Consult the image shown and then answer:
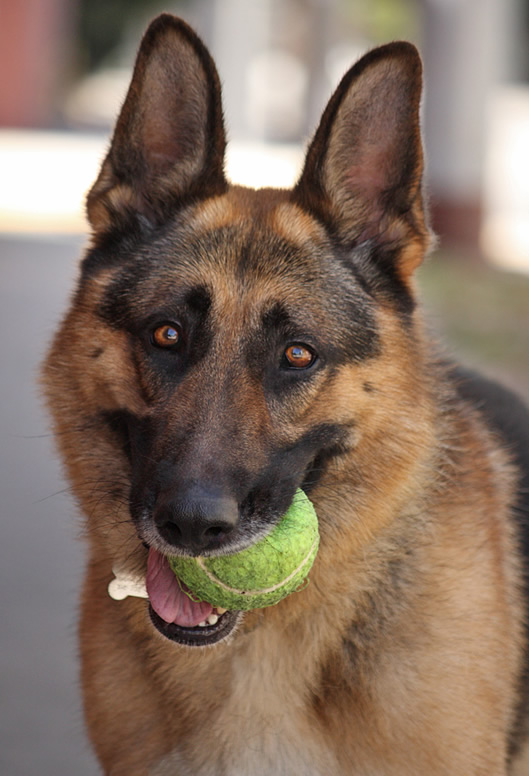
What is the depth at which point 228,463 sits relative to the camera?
3025mm

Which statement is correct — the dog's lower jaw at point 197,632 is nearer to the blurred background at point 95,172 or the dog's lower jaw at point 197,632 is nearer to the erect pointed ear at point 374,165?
the blurred background at point 95,172

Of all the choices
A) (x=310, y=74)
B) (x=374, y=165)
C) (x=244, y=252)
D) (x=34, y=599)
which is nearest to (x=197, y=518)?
(x=244, y=252)

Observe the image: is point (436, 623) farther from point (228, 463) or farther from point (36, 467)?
point (36, 467)

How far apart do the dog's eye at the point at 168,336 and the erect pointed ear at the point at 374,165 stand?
64 centimetres

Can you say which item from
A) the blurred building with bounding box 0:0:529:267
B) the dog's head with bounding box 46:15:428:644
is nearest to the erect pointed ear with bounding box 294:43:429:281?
the dog's head with bounding box 46:15:428:644

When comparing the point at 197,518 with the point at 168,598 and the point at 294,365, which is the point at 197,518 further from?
the point at 294,365

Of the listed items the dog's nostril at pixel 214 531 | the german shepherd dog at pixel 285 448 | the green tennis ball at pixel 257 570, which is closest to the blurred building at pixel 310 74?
the german shepherd dog at pixel 285 448

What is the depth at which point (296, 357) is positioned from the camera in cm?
331

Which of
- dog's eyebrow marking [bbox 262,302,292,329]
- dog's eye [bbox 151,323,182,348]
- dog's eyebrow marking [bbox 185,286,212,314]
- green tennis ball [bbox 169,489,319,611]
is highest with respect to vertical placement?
dog's eyebrow marking [bbox 185,286,212,314]

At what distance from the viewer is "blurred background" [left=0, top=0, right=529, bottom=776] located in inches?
191

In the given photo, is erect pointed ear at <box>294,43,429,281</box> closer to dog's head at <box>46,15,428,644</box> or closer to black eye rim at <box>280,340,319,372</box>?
dog's head at <box>46,15,428,644</box>

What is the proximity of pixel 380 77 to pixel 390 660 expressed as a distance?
1.73m

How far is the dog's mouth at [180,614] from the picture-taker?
10.4 ft

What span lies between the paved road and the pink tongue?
459 mm
